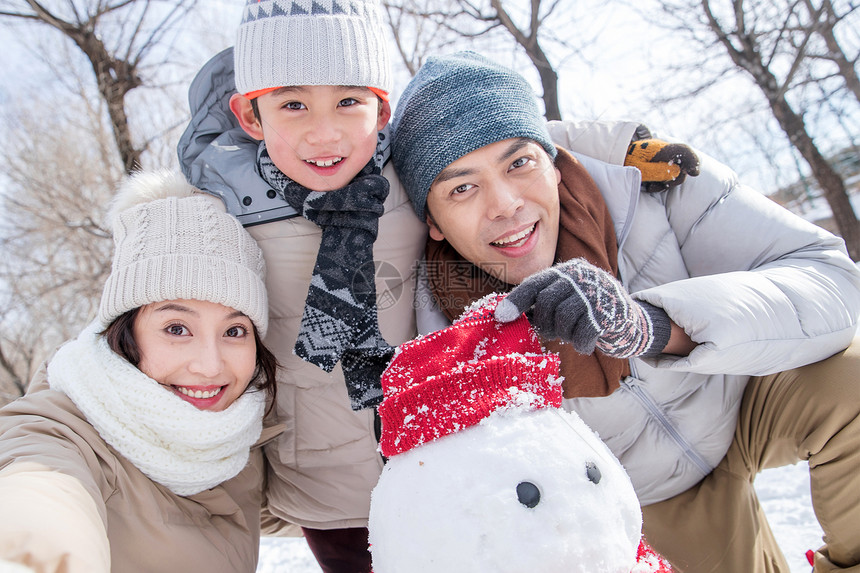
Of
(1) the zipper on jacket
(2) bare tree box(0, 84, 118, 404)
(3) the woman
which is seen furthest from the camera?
(2) bare tree box(0, 84, 118, 404)

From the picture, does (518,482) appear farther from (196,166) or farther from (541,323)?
(196,166)

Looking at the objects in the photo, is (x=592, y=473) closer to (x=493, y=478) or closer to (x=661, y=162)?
(x=493, y=478)

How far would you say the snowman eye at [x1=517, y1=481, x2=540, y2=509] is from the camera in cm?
96

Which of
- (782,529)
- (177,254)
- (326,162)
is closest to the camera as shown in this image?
(177,254)

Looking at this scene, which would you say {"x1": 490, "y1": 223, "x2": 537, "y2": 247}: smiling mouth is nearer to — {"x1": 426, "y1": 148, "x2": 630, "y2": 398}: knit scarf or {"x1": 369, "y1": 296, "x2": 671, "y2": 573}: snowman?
{"x1": 426, "y1": 148, "x2": 630, "y2": 398}: knit scarf

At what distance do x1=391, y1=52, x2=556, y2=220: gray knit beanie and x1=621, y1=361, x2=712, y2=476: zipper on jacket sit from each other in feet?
2.73

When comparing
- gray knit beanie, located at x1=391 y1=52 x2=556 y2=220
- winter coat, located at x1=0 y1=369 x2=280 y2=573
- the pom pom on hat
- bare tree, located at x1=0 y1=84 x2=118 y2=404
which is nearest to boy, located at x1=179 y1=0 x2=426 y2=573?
gray knit beanie, located at x1=391 y1=52 x2=556 y2=220

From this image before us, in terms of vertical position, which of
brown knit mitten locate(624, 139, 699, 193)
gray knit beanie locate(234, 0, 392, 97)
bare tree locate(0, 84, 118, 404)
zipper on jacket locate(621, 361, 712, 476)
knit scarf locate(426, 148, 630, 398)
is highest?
gray knit beanie locate(234, 0, 392, 97)

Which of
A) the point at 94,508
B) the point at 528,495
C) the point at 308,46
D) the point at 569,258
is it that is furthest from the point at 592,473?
the point at 308,46

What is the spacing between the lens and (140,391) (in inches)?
61.3

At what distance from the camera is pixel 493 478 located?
986mm

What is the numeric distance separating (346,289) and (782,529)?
89.6 inches

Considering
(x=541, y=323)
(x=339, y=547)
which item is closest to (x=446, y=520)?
(x=541, y=323)

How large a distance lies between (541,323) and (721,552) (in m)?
1.16
